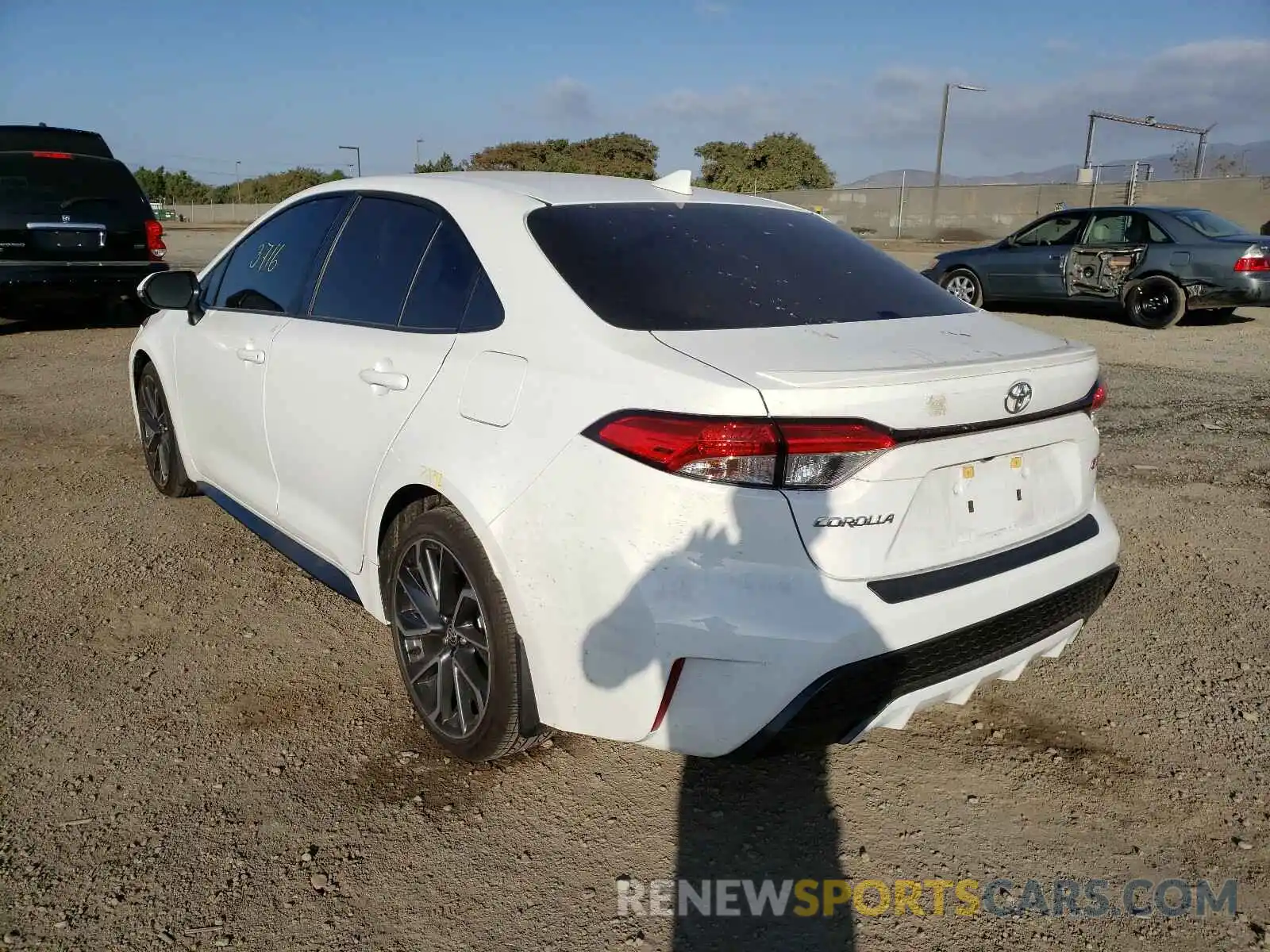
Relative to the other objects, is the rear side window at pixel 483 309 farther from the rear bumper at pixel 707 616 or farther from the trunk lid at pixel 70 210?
the trunk lid at pixel 70 210

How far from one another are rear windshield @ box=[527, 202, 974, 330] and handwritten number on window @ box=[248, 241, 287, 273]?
148 cm

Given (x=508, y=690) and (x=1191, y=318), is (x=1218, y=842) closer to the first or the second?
(x=508, y=690)

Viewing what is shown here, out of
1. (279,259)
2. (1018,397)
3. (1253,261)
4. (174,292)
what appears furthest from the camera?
(1253,261)

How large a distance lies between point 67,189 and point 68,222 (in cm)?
34

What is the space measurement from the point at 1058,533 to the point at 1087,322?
11057 millimetres

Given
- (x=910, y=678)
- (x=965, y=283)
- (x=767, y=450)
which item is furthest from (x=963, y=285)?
(x=767, y=450)

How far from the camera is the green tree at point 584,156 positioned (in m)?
57.7

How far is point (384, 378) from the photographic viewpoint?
9.52 feet

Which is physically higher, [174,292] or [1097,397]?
[174,292]

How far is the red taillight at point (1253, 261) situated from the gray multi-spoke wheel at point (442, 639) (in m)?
11.3

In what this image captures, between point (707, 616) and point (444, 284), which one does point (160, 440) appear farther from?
point (707, 616)

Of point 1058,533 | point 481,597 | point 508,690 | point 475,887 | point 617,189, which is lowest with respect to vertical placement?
point 475,887

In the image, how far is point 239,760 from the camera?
9.37 ft

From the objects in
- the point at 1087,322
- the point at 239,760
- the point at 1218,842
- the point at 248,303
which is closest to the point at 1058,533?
the point at 1218,842
